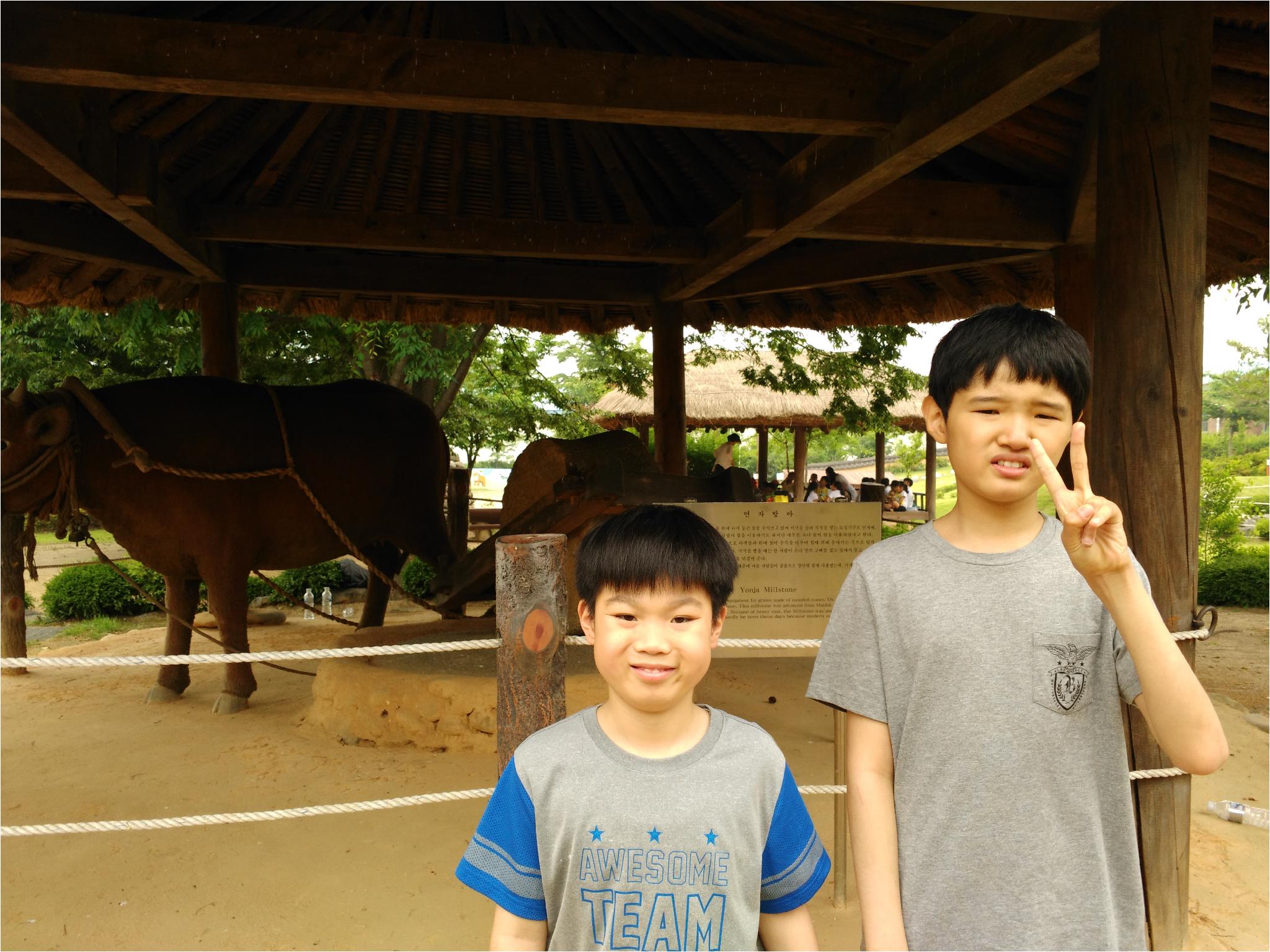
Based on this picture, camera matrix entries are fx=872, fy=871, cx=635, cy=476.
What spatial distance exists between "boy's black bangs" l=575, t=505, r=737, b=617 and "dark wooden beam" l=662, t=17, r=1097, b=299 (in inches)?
85.1

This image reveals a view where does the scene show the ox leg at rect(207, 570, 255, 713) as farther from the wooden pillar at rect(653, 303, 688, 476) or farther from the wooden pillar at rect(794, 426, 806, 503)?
the wooden pillar at rect(794, 426, 806, 503)

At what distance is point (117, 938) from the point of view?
293 centimetres

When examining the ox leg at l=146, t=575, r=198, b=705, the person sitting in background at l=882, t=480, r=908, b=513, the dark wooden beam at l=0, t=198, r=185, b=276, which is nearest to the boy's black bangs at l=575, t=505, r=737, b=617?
the dark wooden beam at l=0, t=198, r=185, b=276

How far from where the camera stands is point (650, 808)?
124cm

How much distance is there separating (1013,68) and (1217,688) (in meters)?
5.72

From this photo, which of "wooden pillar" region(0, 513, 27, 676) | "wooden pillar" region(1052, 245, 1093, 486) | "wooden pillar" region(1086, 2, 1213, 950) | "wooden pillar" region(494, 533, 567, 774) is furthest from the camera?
"wooden pillar" region(0, 513, 27, 676)

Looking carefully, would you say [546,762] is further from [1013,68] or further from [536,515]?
[536,515]

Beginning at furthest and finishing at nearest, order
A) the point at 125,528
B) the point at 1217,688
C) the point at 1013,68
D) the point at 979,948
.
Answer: the point at 1217,688 → the point at 125,528 → the point at 1013,68 → the point at 979,948

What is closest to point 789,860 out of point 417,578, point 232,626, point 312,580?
point 232,626

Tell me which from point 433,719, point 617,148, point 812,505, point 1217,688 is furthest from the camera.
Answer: point 1217,688

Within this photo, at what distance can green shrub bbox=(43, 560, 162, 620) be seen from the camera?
9445mm

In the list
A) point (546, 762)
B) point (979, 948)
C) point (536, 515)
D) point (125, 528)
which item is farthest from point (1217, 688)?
point (125, 528)

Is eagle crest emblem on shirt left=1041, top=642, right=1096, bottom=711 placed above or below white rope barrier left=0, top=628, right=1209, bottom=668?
above

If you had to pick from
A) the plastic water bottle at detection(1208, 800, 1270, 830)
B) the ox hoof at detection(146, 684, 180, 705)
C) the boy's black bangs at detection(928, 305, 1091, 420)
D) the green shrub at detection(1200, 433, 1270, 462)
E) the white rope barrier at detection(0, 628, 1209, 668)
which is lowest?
the plastic water bottle at detection(1208, 800, 1270, 830)
